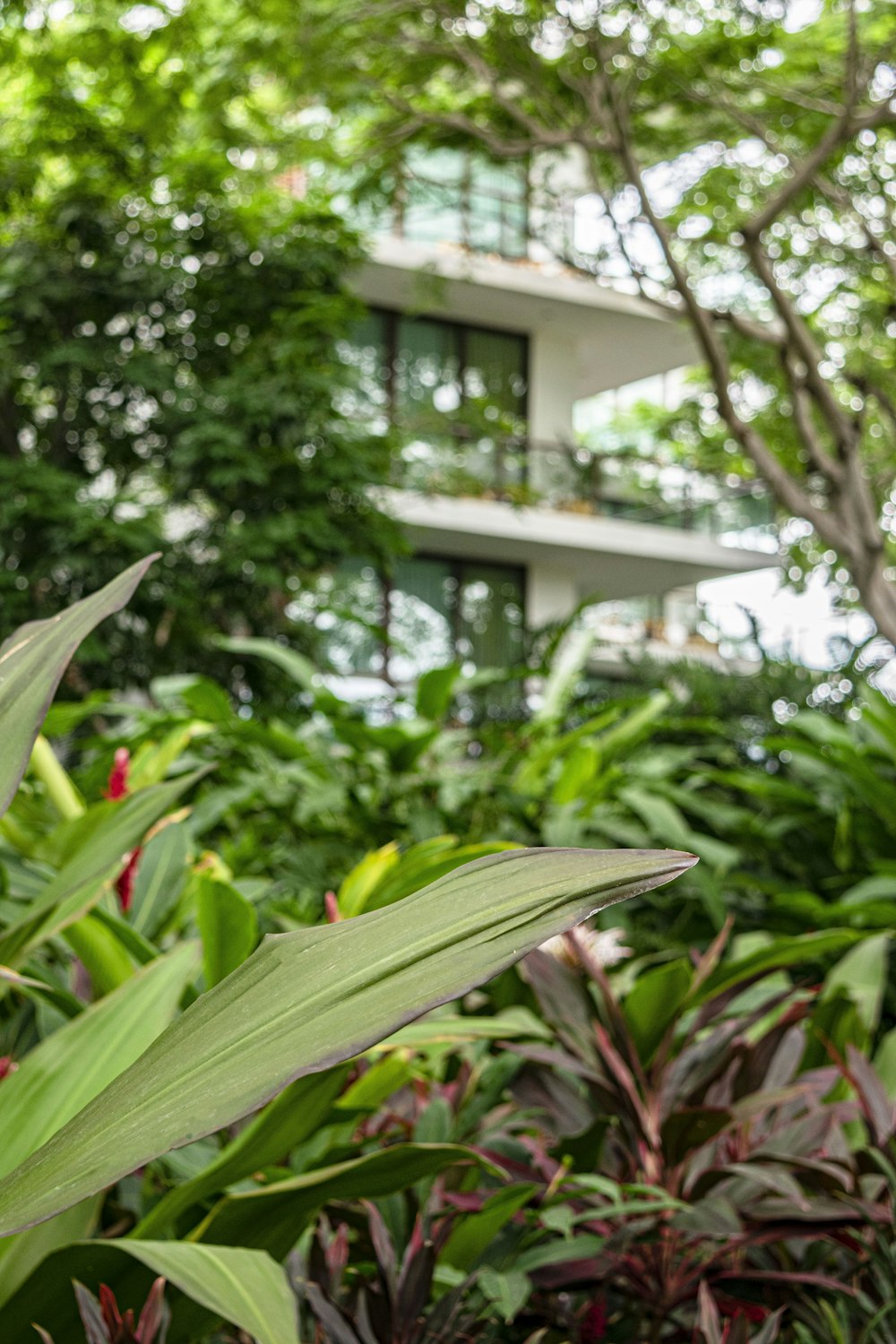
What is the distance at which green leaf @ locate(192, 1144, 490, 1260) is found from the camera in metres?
0.88

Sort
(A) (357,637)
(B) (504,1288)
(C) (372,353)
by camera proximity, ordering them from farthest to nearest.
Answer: (C) (372,353) → (A) (357,637) → (B) (504,1288)

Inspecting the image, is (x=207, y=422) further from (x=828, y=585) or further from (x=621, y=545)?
(x=621, y=545)

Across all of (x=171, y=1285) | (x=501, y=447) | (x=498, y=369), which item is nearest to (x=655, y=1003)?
(x=171, y=1285)

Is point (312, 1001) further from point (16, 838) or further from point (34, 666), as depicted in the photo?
point (16, 838)

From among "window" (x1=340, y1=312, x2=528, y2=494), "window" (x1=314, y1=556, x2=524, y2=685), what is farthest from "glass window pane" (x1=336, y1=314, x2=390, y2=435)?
"window" (x1=314, y1=556, x2=524, y2=685)

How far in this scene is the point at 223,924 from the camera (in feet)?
3.33

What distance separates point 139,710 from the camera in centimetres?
283

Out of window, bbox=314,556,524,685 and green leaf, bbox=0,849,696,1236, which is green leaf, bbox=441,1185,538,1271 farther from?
window, bbox=314,556,524,685

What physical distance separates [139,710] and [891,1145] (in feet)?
6.60

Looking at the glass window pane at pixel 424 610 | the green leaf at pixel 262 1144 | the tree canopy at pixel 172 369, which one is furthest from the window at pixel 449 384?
the green leaf at pixel 262 1144

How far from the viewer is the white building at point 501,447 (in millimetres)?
14453

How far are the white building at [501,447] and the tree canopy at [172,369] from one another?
418cm

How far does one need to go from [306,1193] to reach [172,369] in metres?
8.95

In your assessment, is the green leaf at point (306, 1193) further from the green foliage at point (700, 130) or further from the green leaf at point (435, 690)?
the green foliage at point (700, 130)
